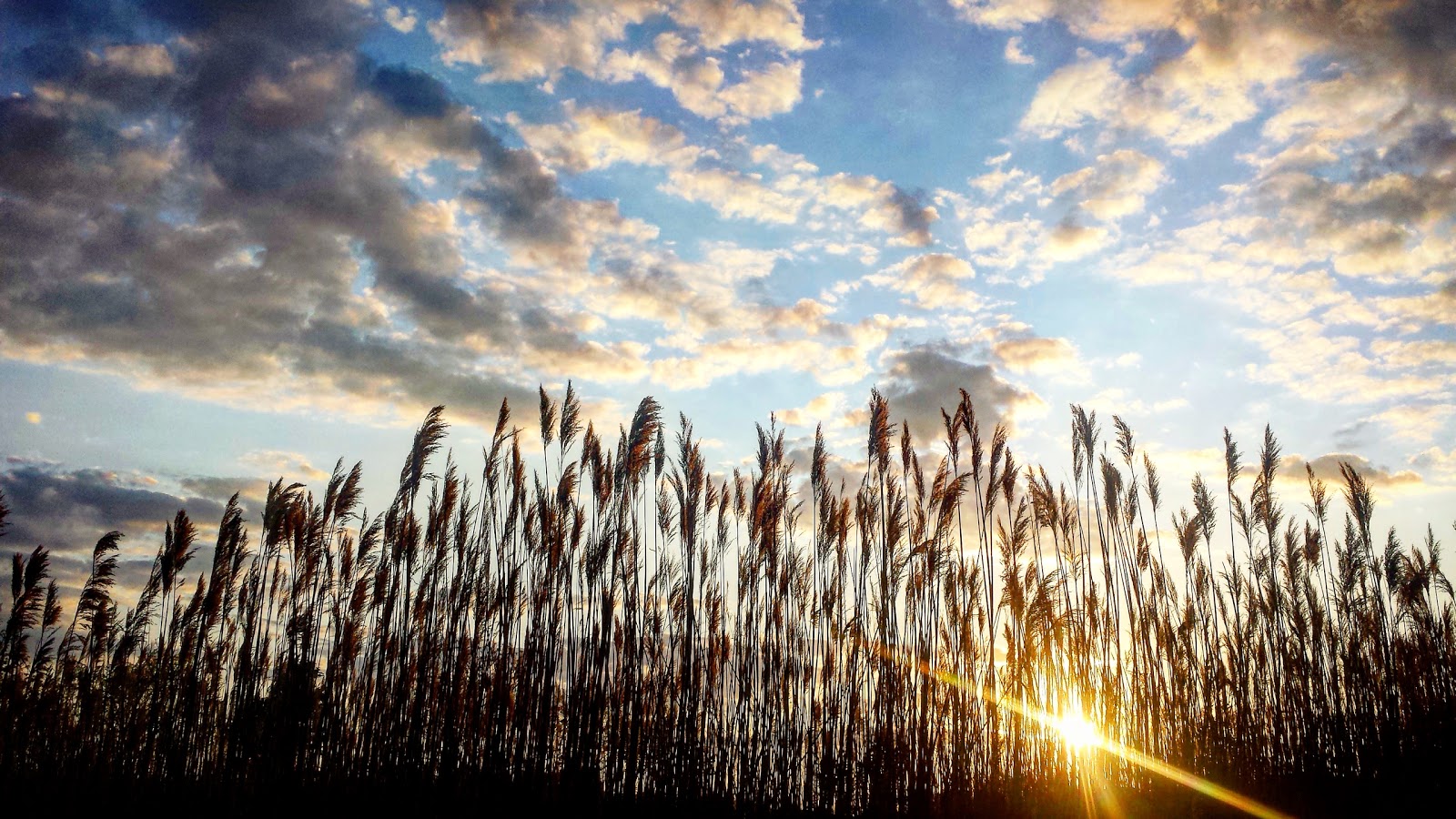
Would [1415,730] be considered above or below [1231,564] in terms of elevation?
below

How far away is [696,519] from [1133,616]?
3.89 metres

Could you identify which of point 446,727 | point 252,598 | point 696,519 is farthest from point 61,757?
point 696,519

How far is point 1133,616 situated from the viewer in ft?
21.1

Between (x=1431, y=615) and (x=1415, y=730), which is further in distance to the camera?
(x=1431, y=615)

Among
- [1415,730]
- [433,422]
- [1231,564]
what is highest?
[433,422]

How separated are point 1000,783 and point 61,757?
24.3ft

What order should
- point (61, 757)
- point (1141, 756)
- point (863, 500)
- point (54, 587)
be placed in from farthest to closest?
point (54, 587)
point (863, 500)
point (61, 757)
point (1141, 756)

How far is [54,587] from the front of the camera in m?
7.36

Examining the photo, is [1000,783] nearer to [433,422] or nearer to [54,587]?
[433,422]

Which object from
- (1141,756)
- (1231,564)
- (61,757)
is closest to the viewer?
(1141,756)

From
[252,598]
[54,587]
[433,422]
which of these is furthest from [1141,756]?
[54,587]

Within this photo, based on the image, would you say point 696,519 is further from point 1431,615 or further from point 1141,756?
point 1431,615

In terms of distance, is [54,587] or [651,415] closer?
[651,415]

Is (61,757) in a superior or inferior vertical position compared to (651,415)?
inferior
